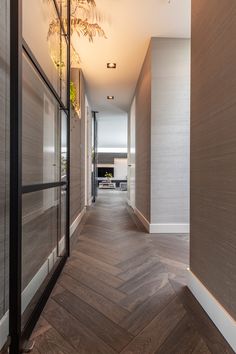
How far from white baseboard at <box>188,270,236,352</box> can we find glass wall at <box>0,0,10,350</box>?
95 cm

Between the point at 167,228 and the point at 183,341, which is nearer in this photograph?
the point at 183,341

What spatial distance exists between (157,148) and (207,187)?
5.67 ft

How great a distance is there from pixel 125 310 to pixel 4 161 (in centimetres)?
98

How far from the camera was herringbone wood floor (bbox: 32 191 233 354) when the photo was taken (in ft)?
3.43

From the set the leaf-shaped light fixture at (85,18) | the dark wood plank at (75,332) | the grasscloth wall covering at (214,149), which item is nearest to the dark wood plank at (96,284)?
the dark wood plank at (75,332)

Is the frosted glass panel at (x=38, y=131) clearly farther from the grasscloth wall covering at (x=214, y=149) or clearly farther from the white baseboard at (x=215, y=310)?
the white baseboard at (x=215, y=310)

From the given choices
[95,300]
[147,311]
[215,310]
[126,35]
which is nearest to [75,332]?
[95,300]

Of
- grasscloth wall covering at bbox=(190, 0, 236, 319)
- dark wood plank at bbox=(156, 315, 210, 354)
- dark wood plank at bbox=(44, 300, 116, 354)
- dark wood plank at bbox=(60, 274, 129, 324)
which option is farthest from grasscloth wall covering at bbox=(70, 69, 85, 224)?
dark wood plank at bbox=(156, 315, 210, 354)

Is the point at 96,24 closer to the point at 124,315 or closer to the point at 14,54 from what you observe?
the point at 14,54

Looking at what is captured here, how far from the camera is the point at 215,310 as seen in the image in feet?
3.82

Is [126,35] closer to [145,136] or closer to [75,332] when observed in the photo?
[145,136]

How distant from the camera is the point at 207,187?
1304 mm

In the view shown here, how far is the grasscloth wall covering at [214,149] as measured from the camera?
41.2 inches

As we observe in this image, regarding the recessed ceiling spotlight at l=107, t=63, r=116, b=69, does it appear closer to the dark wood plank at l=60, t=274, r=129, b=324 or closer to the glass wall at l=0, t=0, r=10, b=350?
the glass wall at l=0, t=0, r=10, b=350
